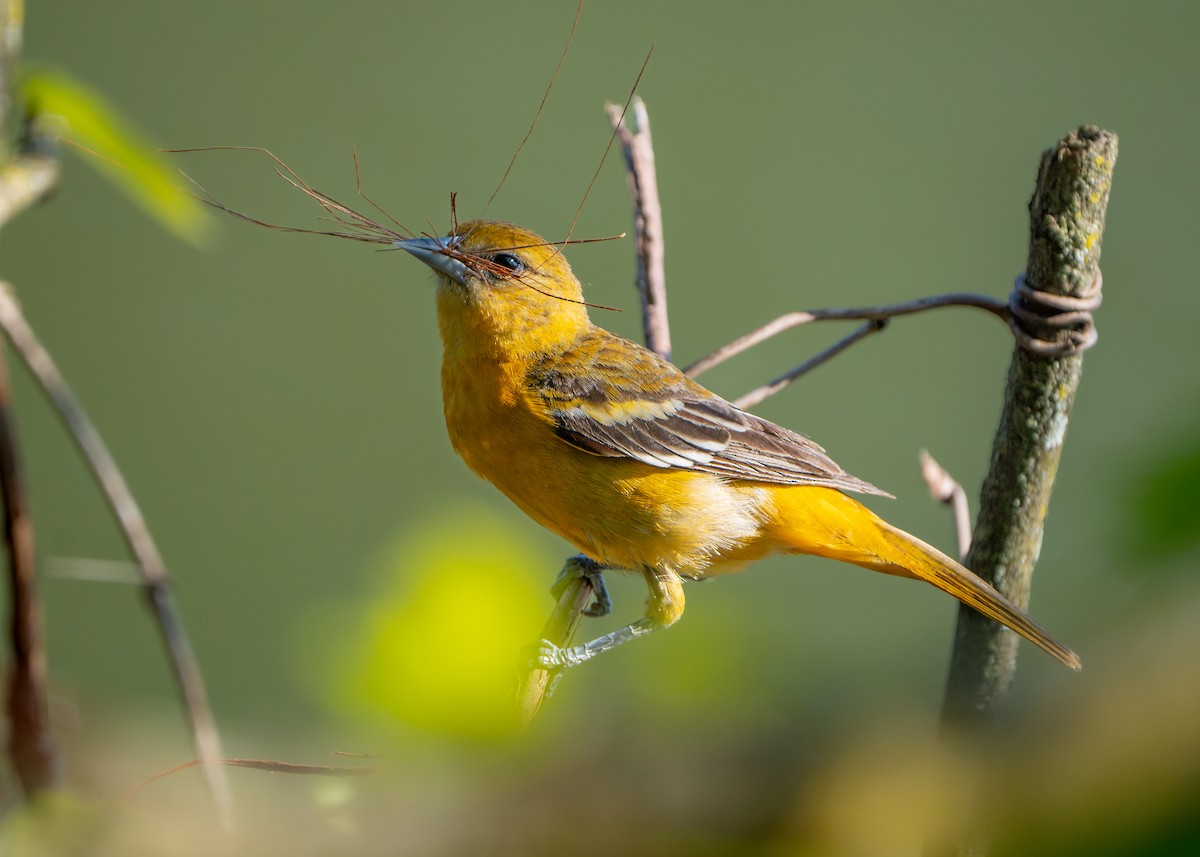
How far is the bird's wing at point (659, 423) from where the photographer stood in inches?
108

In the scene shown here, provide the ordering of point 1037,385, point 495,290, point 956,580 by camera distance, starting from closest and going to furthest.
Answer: point 1037,385 < point 956,580 < point 495,290

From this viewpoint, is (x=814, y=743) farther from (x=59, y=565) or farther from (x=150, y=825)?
(x=59, y=565)

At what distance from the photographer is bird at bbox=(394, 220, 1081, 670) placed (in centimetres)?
266

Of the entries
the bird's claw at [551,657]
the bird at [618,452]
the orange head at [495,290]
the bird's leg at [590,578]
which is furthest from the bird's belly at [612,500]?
the bird's claw at [551,657]

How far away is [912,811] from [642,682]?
0.51 m

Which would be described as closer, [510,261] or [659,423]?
[659,423]

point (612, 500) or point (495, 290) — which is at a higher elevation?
point (495, 290)

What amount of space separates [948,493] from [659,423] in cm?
86

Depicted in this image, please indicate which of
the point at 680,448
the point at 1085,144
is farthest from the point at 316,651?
the point at 680,448

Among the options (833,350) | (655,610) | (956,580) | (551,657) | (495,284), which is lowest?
(655,610)

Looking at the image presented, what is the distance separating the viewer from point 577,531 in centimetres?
264

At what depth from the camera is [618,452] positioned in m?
2.71

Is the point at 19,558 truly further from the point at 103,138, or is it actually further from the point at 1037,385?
the point at 1037,385

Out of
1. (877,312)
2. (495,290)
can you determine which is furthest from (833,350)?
(495,290)
